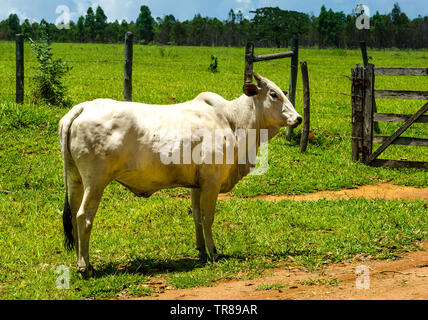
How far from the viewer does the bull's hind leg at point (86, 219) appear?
6070mm

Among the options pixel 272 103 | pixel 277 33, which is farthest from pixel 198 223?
pixel 277 33

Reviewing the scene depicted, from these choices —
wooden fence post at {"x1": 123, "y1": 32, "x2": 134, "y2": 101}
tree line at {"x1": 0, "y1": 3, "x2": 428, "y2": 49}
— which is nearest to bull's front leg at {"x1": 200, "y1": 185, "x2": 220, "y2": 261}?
wooden fence post at {"x1": 123, "y1": 32, "x2": 134, "y2": 101}

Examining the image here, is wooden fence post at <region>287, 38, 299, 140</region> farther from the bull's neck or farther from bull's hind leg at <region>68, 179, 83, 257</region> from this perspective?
bull's hind leg at <region>68, 179, 83, 257</region>

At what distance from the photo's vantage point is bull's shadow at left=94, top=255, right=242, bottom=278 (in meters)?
6.45

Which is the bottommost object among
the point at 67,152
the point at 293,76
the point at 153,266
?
the point at 153,266

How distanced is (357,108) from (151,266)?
23.6 ft

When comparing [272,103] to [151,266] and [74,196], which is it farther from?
[74,196]

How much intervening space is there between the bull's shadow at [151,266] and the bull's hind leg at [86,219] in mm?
187

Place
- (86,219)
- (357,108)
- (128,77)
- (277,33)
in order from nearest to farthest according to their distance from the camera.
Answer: (86,219)
(128,77)
(357,108)
(277,33)

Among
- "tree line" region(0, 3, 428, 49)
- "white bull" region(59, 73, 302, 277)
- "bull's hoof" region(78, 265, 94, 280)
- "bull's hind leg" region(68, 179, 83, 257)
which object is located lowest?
"bull's hoof" region(78, 265, 94, 280)

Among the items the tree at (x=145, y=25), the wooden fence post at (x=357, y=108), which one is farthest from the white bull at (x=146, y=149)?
the tree at (x=145, y=25)

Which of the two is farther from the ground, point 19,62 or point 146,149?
point 19,62

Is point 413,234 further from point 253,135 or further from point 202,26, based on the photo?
point 202,26

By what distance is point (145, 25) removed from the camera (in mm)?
120625
